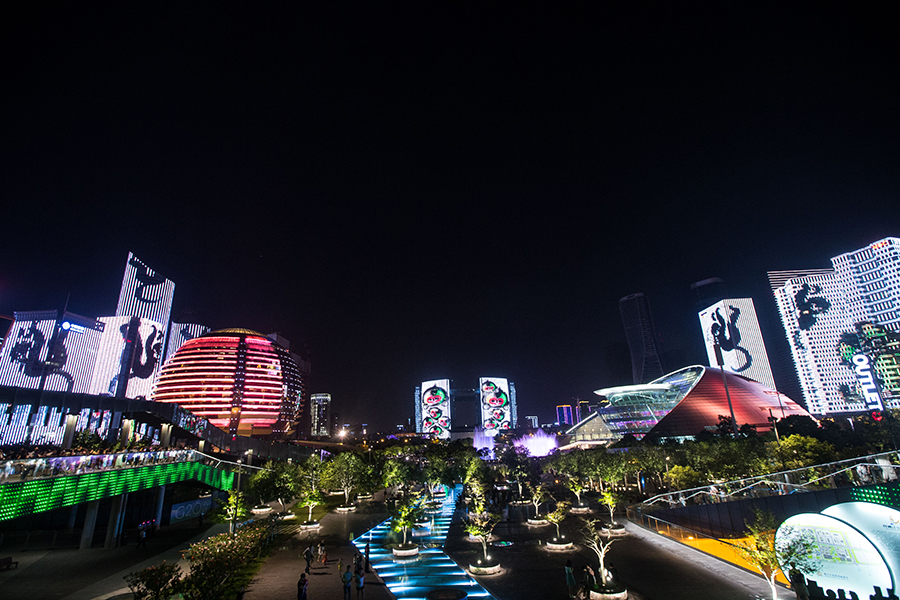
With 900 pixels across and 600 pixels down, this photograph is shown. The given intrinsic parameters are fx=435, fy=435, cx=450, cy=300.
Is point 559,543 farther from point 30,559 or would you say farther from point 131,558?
point 30,559

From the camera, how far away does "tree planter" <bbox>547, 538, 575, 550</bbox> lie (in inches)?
1028

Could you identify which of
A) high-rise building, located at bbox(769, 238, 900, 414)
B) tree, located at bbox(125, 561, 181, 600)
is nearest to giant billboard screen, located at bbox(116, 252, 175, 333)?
tree, located at bbox(125, 561, 181, 600)

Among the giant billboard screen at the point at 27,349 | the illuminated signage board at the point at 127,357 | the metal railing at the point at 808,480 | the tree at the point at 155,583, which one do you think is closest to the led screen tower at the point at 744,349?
the metal railing at the point at 808,480

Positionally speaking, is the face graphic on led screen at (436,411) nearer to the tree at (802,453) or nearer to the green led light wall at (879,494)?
the tree at (802,453)

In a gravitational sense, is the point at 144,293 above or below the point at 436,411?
Answer: above

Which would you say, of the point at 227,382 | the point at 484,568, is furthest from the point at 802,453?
the point at 227,382

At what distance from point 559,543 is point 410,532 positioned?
12.1 m

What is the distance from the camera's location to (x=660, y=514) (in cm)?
3150

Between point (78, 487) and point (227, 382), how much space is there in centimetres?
10875

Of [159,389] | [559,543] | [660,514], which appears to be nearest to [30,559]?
[559,543]

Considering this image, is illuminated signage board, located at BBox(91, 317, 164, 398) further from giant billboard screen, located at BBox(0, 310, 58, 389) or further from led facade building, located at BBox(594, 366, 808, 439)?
led facade building, located at BBox(594, 366, 808, 439)

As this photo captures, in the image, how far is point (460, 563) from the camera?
23.8 metres

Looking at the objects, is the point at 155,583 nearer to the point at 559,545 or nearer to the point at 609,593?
the point at 609,593

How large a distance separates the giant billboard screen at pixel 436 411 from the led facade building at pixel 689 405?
97.3 meters
